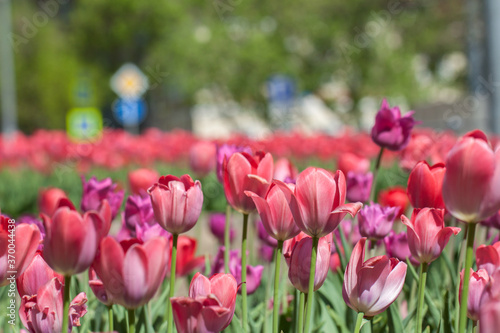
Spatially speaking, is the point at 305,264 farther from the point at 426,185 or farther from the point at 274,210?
the point at 426,185

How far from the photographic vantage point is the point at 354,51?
2161 cm

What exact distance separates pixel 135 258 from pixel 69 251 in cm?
9

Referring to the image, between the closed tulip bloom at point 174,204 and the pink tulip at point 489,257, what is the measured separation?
19.9 inches

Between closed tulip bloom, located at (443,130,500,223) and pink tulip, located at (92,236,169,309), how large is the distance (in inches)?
16.8

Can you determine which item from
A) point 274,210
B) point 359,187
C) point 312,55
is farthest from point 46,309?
point 312,55

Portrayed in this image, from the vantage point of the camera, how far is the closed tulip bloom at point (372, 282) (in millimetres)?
1074

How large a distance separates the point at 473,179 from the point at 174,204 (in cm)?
48

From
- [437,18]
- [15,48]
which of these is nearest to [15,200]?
[437,18]

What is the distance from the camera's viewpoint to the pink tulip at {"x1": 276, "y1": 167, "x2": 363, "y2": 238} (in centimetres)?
106

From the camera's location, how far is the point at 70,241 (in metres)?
0.95

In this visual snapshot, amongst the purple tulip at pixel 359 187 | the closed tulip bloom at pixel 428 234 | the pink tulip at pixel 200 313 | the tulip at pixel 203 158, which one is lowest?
the pink tulip at pixel 200 313

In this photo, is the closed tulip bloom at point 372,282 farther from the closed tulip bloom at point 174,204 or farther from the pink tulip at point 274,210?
the closed tulip bloom at point 174,204

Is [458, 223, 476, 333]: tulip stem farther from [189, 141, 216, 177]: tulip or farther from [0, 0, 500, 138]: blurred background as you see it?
[0, 0, 500, 138]: blurred background

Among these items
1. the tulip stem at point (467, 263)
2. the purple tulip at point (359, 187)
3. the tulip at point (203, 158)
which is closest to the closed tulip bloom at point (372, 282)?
the tulip stem at point (467, 263)
